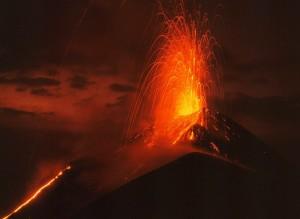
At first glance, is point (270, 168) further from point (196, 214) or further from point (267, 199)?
point (196, 214)

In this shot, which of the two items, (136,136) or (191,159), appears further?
(136,136)

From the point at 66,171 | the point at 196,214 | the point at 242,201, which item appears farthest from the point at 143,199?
the point at 66,171

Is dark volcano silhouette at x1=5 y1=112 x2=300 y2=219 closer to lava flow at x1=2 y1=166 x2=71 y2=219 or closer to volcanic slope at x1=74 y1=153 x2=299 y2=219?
volcanic slope at x1=74 y1=153 x2=299 y2=219

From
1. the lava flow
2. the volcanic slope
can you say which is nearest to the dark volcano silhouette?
the volcanic slope

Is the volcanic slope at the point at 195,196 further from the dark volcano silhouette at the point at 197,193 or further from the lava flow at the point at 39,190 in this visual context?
the lava flow at the point at 39,190

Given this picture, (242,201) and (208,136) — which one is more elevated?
(208,136)

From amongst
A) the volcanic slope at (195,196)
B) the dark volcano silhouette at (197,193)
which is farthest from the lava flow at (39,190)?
the volcanic slope at (195,196)

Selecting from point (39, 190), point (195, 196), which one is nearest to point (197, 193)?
point (195, 196)

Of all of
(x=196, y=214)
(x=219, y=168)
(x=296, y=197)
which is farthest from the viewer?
(x=296, y=197)

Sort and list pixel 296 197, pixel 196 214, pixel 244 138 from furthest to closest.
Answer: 1. pixel 244 138
2. pixel 296 197
3. pixel 196 214
